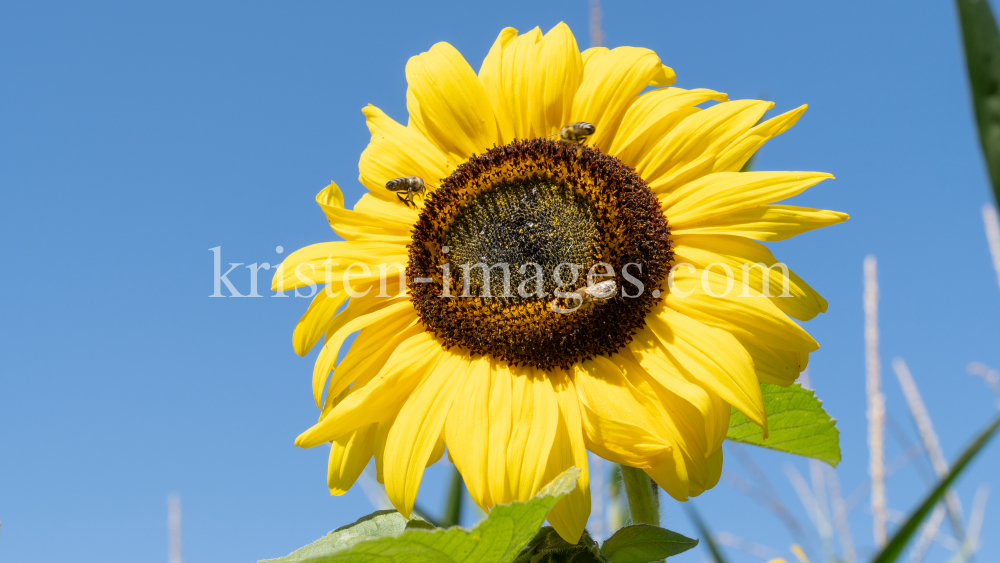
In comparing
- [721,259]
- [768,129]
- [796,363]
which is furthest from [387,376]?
[768,129]

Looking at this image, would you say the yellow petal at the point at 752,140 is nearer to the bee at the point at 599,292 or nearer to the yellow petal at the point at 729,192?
the yellow petal at the point at 729,192

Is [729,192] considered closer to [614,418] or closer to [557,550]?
[614,418]

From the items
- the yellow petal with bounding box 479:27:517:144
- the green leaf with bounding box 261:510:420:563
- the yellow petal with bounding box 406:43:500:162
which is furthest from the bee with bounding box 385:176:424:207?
the green leaf with bounding box 261:510:420:563

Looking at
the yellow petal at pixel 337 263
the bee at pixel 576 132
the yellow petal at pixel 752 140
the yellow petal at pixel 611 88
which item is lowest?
the yellow petal at pixel 337 263

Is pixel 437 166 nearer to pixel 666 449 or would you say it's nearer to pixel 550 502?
pixel 666 449

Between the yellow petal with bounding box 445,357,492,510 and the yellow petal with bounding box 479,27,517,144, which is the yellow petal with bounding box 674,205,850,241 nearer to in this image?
the yellow petal with bounding box 479,27,517,144

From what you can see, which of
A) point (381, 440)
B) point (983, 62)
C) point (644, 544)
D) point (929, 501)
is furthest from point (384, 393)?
point (983, 62)

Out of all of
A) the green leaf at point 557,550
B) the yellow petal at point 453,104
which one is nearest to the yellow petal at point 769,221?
the yellow petal at point 453,104
